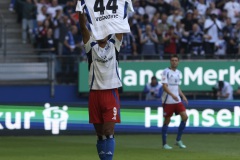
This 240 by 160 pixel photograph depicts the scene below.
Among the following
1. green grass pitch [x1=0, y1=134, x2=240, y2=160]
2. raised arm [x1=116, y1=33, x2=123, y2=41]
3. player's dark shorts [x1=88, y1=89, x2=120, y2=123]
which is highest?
raised arm [x1=116, y1=33, x2=123, y2=41]

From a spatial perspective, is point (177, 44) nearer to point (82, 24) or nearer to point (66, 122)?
point (66, 122)

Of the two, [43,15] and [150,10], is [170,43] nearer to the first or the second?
[150,10]

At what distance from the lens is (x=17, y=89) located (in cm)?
2533

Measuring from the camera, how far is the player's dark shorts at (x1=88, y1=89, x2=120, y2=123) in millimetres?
11898

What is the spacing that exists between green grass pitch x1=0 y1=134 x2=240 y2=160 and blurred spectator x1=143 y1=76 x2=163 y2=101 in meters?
1.65

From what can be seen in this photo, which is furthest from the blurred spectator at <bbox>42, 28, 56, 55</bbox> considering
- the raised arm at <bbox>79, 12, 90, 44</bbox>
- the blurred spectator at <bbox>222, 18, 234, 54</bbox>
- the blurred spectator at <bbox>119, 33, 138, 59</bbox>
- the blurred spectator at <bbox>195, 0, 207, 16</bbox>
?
the raised arm at <bbox>79, 12, 90, 44</bbox>

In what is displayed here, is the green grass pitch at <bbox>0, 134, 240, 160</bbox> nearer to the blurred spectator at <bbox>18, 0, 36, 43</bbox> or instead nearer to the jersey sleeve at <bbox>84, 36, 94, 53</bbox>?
the blurred spectator at <bbox>18, 0, 36, 43</bbox>

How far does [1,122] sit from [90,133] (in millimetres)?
2577

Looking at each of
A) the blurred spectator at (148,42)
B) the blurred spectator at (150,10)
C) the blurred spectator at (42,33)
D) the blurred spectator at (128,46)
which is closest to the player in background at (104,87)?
the blurred spectator at (128,46)

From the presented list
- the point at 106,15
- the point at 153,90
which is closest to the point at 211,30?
the point at 153,90

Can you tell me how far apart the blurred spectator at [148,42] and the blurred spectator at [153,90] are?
144 cm

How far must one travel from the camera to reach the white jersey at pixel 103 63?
11758 millimetres

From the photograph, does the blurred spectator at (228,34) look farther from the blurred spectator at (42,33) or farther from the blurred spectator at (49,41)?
the blurred spectator at (42,33)

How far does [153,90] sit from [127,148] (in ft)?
18.5
